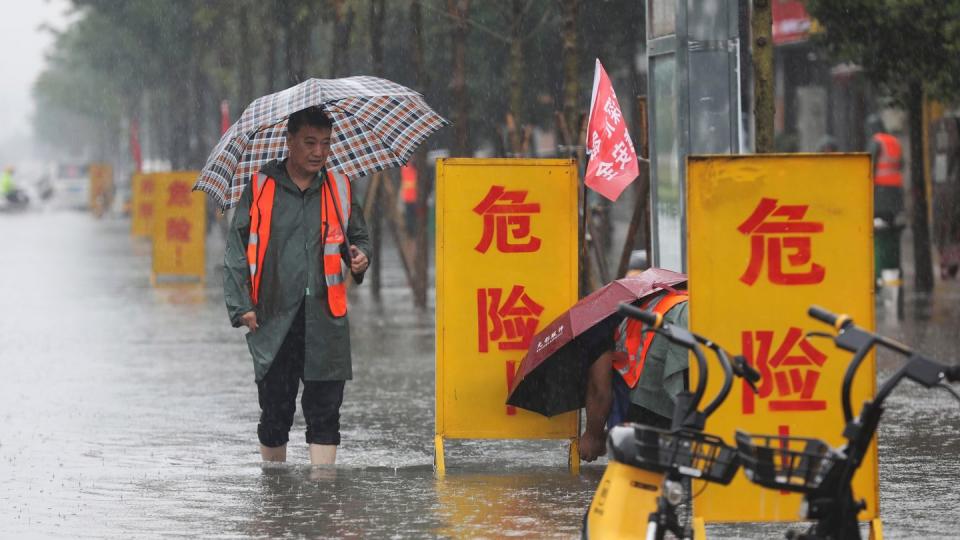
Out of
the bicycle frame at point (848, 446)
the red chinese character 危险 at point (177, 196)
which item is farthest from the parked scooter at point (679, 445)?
the red chinese character 危险 at point (177, 196)

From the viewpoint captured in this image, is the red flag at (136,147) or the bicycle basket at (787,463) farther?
the red flag at (136,147)

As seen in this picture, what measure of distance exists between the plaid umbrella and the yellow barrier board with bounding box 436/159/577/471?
63cm

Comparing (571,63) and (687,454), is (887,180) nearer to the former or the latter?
(571,63)

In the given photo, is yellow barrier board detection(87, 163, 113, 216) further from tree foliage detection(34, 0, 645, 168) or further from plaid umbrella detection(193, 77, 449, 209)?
plaid umbrella detection(193, 77, 449, 209)

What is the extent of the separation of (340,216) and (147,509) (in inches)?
61.5

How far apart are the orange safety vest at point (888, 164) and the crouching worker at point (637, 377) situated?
35.8 ft

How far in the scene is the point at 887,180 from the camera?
18.3 metres

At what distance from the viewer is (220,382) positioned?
12.9m

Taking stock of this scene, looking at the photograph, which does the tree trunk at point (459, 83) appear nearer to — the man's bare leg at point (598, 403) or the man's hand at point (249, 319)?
the man's hand at point (249, 319)

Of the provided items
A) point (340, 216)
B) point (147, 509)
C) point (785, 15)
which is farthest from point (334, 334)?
point (785, 15)

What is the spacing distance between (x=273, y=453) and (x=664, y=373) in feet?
6.78

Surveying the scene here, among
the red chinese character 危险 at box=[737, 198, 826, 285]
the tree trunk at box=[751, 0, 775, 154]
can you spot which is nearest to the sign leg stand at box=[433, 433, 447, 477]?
the red chinese character 危险 at box=[737, 198, 826, 285]

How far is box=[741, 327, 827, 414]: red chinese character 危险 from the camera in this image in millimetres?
6215

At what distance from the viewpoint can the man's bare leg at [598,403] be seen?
25.1 feet
